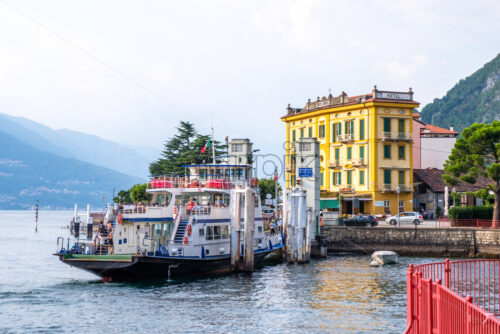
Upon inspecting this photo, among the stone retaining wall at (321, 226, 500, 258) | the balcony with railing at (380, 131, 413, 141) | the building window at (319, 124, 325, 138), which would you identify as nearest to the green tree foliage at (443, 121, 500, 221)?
the stone retaining wall at (321, 226, 500, 258)

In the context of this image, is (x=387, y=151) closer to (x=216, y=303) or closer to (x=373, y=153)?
(x=373, y=153)

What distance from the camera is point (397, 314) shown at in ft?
87.7

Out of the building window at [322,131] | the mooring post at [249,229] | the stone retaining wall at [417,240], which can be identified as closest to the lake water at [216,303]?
the mooring post at [249,229]

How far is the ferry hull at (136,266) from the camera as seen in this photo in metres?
34.3

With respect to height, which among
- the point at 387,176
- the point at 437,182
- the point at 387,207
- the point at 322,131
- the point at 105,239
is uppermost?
the point at 322,131

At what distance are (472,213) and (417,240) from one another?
6540 millimetres

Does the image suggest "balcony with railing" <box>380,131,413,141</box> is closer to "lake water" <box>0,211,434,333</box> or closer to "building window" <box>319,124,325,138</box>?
"building window" <box>319,124,325,138</box>

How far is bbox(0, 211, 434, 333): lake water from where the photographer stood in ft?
80.9

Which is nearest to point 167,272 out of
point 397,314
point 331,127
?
point 397,314

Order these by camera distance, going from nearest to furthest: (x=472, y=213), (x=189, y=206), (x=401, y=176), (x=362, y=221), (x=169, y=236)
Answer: (x=169, y=236), (x=189, y=206), (x=472, y=213), (x=362, y=221), (x=401, y=176)

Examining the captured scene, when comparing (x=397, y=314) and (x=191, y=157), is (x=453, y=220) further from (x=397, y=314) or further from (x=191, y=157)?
(x=191, y=157)

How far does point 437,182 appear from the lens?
7775cm

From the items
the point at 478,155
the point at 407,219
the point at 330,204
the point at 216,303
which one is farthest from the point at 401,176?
the point at 216,303

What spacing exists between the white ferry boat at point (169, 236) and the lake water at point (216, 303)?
99 cm
